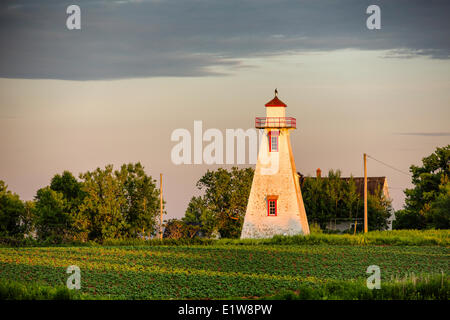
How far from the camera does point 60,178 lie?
218 feet

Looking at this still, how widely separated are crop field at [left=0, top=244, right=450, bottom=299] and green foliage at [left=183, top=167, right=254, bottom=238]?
6.97 meters

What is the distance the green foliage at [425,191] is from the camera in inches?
2271

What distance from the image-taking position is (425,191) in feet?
196

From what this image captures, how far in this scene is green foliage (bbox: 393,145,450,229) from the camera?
57688mm

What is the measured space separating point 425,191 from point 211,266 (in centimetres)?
3204

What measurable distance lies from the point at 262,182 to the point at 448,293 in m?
27.9

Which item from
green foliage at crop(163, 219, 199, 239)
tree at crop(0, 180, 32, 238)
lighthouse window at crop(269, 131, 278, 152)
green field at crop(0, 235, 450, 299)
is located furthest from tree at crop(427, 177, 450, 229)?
tree at crop(0, 180, 32, 238)

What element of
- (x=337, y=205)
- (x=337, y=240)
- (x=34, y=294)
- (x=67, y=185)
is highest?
(x=67, y=185)

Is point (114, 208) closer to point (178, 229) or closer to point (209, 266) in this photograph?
point (178, 229)

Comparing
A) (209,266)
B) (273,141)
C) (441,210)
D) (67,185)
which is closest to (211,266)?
(209,266)

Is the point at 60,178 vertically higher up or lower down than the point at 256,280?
higher up
